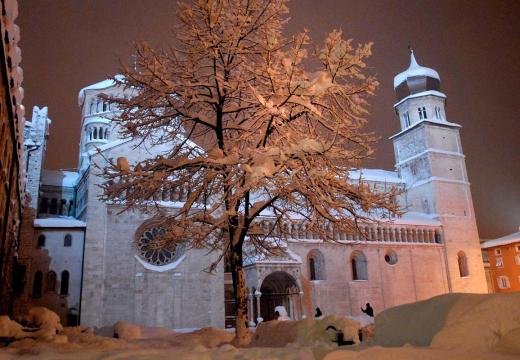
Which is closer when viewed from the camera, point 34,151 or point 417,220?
point 34,151

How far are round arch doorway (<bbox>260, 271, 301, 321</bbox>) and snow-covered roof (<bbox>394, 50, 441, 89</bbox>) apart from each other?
90.5ft

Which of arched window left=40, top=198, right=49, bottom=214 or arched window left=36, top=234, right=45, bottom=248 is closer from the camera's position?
arched window left=36, top=234, right=45, bottom=248

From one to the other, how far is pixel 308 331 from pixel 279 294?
2413 cm

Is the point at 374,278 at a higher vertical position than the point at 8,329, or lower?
higher

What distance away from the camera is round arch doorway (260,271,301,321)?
108 ft

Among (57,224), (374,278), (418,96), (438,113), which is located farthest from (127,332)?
Result: (438,113)

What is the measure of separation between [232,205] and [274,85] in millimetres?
3062

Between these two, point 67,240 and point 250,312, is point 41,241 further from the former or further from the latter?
point 250,312

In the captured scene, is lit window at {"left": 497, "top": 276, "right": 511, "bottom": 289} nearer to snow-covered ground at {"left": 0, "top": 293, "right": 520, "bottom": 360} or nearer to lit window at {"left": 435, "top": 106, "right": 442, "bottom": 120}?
lit window at {"left": 435, "top": 106, "right": 442, "bottom": 120}

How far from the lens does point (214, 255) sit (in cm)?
2931

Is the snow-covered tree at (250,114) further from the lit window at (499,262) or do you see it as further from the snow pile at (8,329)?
the lit window at (499,262)

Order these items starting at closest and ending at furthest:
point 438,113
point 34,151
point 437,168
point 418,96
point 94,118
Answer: point 34,151, point 94,118, point 437,168, point 418,96, point 438,113

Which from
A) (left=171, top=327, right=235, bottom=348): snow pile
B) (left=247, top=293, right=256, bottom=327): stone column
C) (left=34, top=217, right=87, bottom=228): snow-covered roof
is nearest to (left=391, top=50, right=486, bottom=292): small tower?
(left=247, top=293, right=256, bottom=327): stone column

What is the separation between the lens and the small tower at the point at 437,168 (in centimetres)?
4306
